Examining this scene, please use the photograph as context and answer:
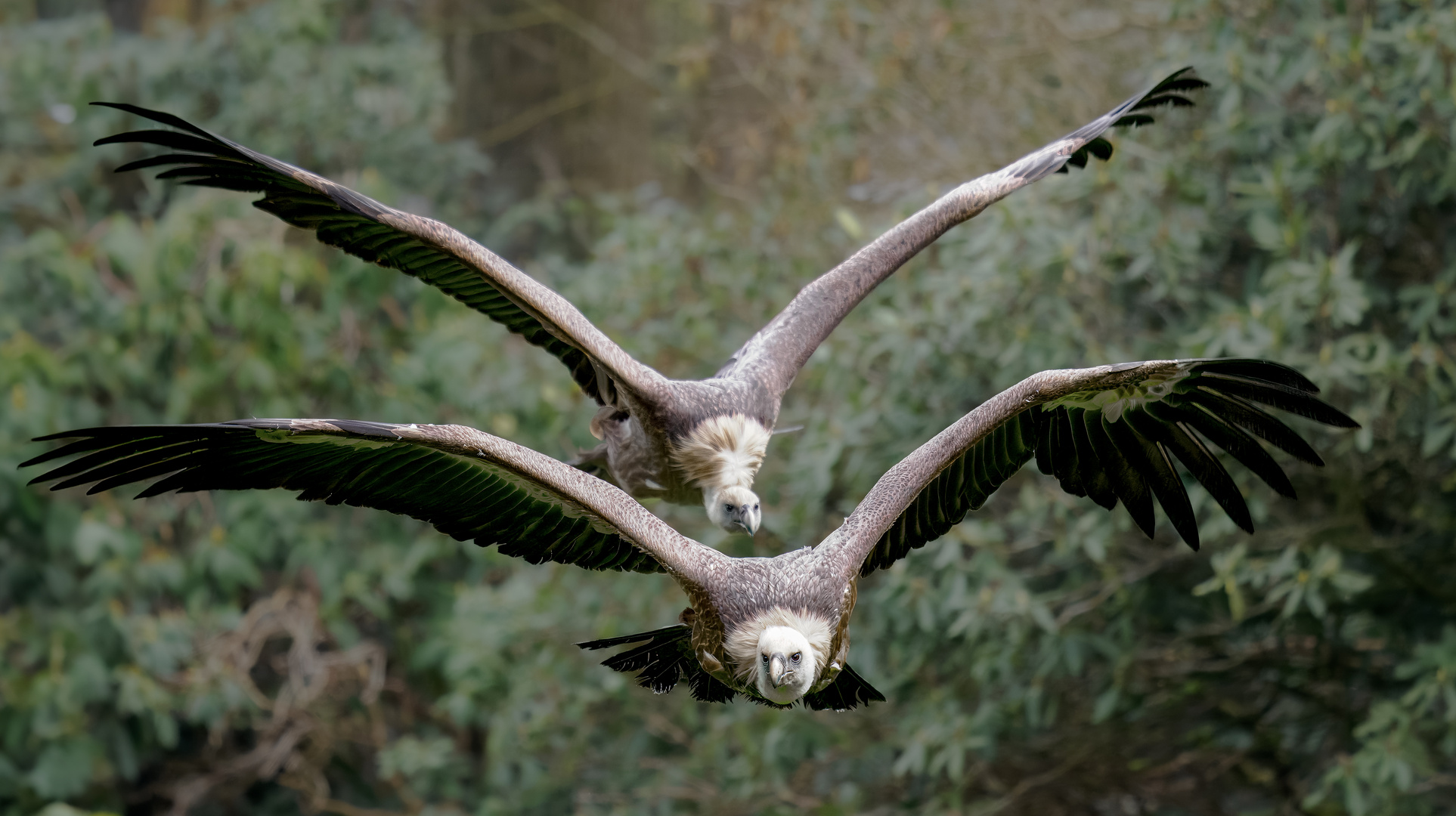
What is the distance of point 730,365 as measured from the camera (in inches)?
185

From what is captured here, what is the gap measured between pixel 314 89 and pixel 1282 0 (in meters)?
6.65

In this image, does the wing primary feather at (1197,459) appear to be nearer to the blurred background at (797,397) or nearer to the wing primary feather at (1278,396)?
the wing primary feather at (1278,396)

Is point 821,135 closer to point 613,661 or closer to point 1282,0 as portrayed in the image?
point 1282,0

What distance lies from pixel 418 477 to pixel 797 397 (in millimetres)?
3672

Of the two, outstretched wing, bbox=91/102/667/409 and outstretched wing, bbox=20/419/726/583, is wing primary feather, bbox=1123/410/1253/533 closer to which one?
outstretched wing, bbox=20/419/726/583

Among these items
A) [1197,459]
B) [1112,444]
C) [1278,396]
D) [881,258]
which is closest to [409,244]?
[881,258]

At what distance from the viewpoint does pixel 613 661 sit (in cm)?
417

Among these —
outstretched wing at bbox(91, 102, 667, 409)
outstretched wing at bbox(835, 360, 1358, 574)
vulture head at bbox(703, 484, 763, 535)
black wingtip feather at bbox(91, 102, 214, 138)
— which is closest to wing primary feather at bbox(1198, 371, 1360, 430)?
outstretched wing at bbox(835, 360, 1358, 574)

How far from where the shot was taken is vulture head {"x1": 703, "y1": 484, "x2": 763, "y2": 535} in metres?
4.32

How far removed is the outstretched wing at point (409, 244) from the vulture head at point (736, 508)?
350 mm

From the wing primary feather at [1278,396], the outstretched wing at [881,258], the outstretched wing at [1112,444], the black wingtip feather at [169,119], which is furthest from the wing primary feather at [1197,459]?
the black wingtip feather at [169,119]

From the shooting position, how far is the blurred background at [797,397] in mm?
5512

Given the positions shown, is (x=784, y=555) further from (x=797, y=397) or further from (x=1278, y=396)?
(x=797, y=397)

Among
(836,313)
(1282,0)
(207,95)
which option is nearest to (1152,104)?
(836,313)
